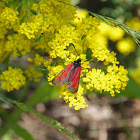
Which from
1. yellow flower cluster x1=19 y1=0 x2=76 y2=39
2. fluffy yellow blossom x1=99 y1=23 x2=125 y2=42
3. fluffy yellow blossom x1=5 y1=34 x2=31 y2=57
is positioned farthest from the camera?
fluffy yellow blossom x1=99 y1=23 x2=125 y2=42

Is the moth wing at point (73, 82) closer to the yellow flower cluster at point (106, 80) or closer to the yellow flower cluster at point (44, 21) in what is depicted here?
the yellow flower cluster at point (106, 80)

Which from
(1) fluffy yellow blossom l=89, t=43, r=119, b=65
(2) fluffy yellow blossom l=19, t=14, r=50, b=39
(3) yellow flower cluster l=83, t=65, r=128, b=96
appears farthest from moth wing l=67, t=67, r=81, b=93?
(2) fluffy yellow blossom l=19, t=14, r=50, b=39

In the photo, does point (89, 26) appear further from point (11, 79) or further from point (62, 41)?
point (11, 79)

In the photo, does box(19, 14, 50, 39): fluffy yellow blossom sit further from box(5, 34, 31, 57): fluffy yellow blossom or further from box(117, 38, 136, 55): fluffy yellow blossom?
box(117, 38, 136, 55): fluffy yellow blossom

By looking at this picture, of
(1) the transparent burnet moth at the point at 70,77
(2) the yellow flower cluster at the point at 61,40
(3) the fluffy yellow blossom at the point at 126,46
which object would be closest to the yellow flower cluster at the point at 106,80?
(2) the yellow flower cluster at the point at 61,40

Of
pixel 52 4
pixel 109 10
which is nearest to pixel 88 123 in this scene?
pixel 109 10

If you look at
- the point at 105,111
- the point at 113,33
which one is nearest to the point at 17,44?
the point at 113,33
